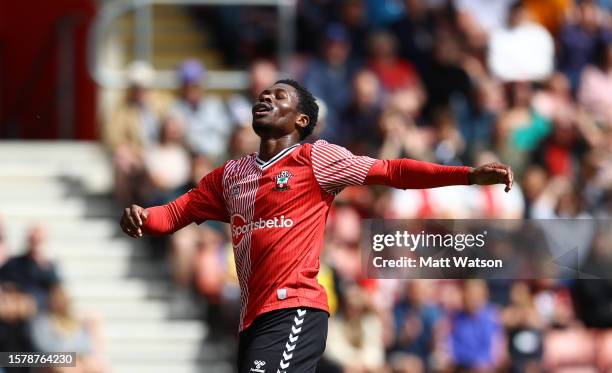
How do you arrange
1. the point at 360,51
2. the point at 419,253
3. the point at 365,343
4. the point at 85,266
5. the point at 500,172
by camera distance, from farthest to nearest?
the point at 360,51, the point at 85,266, the point at 365,343, the point at 419,253, the point at 500,172

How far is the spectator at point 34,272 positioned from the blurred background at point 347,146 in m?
0.02

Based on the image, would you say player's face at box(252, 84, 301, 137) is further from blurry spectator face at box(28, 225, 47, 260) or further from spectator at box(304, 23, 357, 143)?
spectator at box(304, 23, 357, 143)

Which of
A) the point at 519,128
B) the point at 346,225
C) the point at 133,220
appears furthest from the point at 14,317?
the point at 519,128

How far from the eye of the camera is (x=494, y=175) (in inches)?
274

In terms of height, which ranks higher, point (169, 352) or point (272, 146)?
point (272, 146)

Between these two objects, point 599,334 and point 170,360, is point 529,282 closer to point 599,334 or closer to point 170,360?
point 599,334

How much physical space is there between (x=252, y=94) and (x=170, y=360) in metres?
2.51

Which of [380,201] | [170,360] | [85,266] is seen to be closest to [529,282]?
[380,201]

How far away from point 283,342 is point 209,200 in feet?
3.03

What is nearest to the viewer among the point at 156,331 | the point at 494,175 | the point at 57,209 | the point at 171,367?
the point at 494,175

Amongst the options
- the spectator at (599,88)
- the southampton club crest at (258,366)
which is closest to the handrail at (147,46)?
the spectator at (599,88)

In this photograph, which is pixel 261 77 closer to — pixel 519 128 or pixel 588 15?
pixel 519 128

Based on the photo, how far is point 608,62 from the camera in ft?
47.5

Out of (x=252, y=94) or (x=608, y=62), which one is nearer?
(x=252, y=94)
